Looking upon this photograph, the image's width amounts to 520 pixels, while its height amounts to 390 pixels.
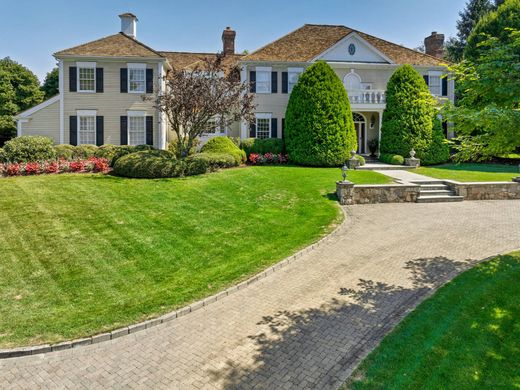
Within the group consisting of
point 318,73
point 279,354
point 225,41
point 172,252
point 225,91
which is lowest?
point 279,354

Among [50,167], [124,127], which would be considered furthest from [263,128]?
[50,167]

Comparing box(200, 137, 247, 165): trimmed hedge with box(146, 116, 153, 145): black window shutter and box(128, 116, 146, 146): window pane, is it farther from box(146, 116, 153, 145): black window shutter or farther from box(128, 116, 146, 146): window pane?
box(128, 116, 146, 146): window pane

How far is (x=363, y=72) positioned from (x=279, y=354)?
2601 cm

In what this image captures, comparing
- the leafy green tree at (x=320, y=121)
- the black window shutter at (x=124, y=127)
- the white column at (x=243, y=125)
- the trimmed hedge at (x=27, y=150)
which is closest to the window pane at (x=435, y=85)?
the leafy green tree at (x=320, y=121)

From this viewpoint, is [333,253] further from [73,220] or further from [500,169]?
[500,169]

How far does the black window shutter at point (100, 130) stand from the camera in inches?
944

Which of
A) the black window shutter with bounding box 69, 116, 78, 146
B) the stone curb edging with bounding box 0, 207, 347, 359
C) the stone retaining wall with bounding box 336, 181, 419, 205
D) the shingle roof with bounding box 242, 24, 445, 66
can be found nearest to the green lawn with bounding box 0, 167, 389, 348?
the stone curb edging with bounding box 0, 207, 347, 359

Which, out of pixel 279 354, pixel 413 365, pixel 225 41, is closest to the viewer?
pixel 413 365

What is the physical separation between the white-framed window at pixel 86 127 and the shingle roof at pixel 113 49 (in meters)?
3.74

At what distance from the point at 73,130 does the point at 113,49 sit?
6035mm

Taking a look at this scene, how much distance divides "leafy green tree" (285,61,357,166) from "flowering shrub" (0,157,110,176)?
1132 cm

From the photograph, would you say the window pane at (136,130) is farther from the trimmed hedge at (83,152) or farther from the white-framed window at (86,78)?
the white-framed window at (86,78)

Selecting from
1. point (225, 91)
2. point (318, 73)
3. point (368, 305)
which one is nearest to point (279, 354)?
point (368, 305)

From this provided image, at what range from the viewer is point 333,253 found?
9.90 metres
